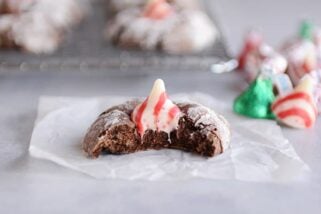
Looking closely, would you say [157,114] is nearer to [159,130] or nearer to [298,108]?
[159,130]

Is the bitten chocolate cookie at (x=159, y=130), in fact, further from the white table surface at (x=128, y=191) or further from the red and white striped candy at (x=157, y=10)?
the red and white striped candy at (x=157, y=10)

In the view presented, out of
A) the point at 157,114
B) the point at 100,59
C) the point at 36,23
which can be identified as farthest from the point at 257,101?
the point at 36,23

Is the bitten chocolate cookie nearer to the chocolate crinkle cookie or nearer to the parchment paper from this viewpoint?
the parchment paper

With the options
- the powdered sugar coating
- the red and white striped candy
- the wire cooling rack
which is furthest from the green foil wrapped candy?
the red and white striped candy

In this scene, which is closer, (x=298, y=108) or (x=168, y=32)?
(x=298, y=108)

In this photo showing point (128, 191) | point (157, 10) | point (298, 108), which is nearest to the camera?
point (128, 191)

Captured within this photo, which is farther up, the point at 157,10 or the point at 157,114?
the point at 157,10

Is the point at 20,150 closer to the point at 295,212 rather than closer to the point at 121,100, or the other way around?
the point at 121,100
